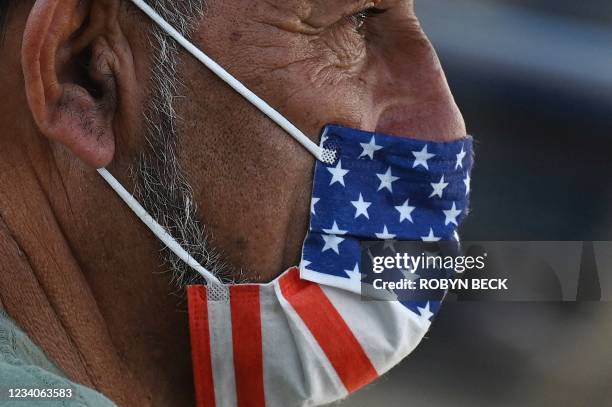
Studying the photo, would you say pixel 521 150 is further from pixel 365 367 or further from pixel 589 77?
pixel 365 367

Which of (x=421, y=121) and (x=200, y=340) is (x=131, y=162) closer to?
(x=200, y=340)

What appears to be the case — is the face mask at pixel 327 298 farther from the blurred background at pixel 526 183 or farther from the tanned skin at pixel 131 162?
the blurred background at pixel 526 183

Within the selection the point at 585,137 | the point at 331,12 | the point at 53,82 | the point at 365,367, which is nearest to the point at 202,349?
the point at 365,367

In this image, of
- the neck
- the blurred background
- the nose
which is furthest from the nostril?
the blurred background

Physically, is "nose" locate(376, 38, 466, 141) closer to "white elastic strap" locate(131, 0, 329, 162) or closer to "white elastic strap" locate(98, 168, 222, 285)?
"white elastic strap" locate(131, 0, 329, 162)

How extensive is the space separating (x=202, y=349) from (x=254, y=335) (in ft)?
0.42

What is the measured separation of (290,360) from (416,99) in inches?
28.5

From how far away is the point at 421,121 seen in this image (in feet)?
8.01

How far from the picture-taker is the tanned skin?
219 centimetres

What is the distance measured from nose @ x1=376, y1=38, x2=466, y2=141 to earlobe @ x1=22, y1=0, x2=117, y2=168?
2.20 ft

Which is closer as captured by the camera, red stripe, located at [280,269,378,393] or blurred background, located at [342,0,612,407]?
red stripe, located at [280,269,378,393]

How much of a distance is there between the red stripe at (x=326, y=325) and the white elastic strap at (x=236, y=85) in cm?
31

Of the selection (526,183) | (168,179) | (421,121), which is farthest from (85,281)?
(526,183)

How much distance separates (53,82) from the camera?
209cm
